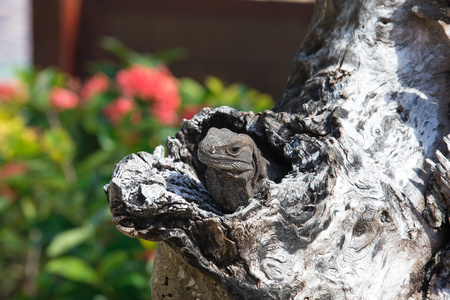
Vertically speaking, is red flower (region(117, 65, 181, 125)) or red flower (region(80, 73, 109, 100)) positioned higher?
red flower (region(117, 65, 181, 125))

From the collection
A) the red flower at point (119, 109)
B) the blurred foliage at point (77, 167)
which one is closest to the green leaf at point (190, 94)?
the blurred foliage at point (77, 167)

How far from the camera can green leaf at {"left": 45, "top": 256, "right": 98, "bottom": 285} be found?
2.26 m

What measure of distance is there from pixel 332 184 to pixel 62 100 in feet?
8.49

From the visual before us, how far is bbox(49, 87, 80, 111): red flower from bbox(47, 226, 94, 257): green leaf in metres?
0.99

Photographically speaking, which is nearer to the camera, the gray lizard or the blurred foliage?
the gray lizard

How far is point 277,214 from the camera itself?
934mm

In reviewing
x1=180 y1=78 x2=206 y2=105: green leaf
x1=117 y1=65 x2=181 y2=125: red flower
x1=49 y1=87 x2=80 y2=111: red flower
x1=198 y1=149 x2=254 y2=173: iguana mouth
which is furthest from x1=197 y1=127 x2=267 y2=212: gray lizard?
x1=49 y1=87 x2=80 y2=111: red flower

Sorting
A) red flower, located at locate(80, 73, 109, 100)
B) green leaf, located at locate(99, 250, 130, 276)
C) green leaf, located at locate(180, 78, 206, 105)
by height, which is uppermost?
green leaf, located at locate(180, 78, 206, 105)

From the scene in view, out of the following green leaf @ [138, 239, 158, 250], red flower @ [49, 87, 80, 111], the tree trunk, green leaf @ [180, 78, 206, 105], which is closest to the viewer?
the tree trunk

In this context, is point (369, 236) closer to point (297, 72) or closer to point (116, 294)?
point (297, 72)

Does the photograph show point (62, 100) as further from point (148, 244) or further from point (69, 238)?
point (148, 244)

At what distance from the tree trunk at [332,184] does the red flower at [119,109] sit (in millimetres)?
1736

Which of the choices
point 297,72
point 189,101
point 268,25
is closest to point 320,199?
point 297,72

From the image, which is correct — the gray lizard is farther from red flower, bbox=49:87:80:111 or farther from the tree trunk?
red flower, bbox=49:87:80:111
